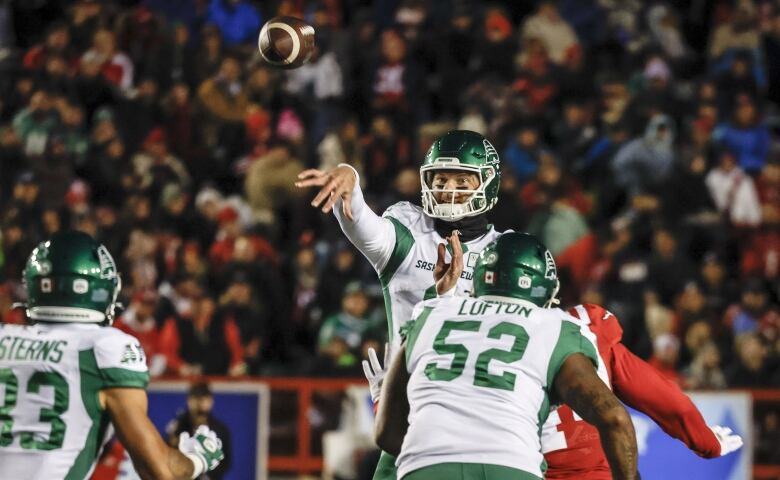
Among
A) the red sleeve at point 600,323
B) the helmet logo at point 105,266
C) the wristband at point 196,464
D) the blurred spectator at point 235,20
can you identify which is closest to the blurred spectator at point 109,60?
the blurred spectator at point 235,20

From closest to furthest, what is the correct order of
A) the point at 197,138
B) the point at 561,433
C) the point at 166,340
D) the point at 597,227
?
the point at 561,433, the point at 166,340, the point at 597,227, the point at 197,138

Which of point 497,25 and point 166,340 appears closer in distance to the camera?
point 166,340

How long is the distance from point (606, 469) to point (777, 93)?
10.6 metres

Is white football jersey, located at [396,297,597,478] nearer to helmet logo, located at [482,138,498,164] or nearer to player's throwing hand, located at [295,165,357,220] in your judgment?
player's throwing hand, located at [295,165,357,220]

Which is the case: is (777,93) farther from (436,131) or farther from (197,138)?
(197,138)

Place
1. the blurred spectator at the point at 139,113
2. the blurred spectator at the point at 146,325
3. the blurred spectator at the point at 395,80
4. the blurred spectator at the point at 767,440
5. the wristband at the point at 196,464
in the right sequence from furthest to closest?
the blurred spectator at the point at 395,80, the blurred spectator at the point at 139,113, the blurred spectator at the point at 146,325, the blurred spectator at the point at 767,440, the wristband at the point at 196,464

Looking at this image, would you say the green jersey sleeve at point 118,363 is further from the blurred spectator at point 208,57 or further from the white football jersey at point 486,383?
the blurred spectator at point 208,57

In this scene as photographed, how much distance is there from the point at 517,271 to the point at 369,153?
9324 mm

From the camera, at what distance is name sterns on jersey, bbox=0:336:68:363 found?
17.0 ft

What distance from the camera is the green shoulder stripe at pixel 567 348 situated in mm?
5301

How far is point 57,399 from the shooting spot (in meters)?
5.15

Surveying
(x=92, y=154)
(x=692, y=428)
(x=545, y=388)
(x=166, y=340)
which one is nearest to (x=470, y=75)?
(x=92, y=154)

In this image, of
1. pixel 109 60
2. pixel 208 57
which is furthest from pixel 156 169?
pixel 109 60

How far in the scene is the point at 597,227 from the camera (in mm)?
14258
